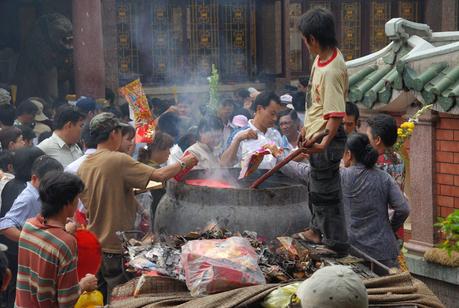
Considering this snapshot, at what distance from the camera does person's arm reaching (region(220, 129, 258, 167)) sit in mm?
8156

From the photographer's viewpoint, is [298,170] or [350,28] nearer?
[298,170]

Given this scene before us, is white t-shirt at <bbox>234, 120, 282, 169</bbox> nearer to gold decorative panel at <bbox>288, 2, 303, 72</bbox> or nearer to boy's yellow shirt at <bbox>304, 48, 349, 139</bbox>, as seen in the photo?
boy's yellow shirt at <bbox>304, 48, 349, 139</bbox>

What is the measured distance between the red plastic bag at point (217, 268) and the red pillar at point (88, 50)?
36.2ft

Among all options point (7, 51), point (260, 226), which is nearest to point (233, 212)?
point (260, 226)

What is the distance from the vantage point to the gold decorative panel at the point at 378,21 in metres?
22.6

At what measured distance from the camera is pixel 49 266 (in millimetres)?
5254

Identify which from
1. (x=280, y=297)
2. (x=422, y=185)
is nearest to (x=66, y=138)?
(x=422, y=185)

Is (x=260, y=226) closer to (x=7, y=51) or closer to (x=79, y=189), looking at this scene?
(x=79, y=189)

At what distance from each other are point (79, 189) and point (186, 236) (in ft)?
2.71

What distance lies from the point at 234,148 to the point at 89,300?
2925mm

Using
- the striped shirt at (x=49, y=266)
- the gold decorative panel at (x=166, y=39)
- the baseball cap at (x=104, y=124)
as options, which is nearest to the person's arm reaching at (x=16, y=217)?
the baseball cap at (x=104, y=124)

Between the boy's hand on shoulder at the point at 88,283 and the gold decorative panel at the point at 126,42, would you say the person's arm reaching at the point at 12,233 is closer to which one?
the boy's hand on shoulder at the point at 88,283

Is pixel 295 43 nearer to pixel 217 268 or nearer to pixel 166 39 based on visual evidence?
pixel 166 39

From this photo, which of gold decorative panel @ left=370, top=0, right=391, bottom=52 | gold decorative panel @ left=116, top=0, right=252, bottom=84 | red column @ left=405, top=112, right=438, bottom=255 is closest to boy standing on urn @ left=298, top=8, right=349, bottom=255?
red column @ left=405, top=112, right=438, bottom=255
